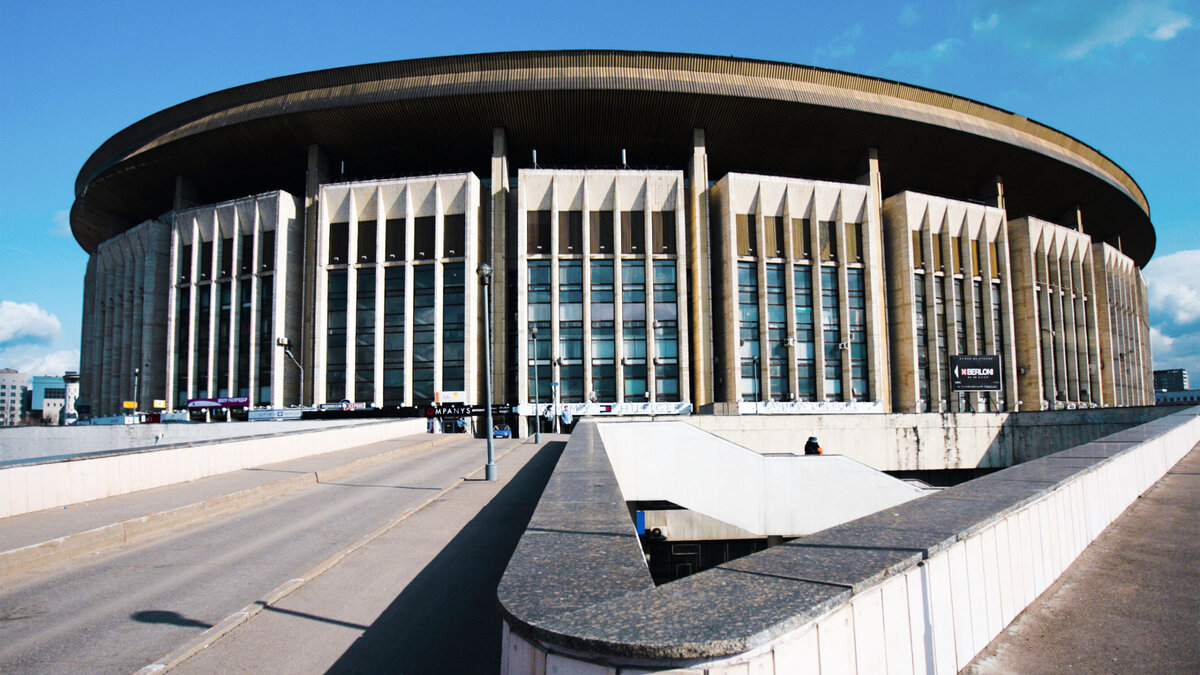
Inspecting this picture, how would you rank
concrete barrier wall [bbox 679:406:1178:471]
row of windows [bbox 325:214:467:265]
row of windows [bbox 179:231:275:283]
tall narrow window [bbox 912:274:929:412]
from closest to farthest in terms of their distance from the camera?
concrete barrier wall [bbox 679:406:1178:471] → row of windows [bbox 325:214:467:265] → row of windows [bbox 179:231:275:283] → tall narrow window [bbox 912:274:929:412]

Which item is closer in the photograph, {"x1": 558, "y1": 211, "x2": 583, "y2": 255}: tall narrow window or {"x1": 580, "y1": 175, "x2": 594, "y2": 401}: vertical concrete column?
{"x1": 580, "y1": 175, "x2": 594, "y2": 401}: vertical concrete column

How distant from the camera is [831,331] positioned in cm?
4759

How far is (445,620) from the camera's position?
6008 millimetres

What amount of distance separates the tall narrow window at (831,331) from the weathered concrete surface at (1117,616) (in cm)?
4191

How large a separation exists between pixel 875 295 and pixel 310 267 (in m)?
40.9

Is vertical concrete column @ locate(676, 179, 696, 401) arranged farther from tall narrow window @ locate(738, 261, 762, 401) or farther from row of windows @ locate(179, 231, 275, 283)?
row of windows @ locate(179, 231, 275, 283)

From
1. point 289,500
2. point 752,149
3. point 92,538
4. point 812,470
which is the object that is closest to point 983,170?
point 752,149

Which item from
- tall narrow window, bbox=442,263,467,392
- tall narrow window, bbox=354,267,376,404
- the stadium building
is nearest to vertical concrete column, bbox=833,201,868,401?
the stadium building

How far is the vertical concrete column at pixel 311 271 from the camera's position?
1837 inches

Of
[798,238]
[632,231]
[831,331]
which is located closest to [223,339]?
[632,231]

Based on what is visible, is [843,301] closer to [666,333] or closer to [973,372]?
[973,372]

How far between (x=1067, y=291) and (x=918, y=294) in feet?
63.5

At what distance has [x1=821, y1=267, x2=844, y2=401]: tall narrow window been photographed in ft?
154

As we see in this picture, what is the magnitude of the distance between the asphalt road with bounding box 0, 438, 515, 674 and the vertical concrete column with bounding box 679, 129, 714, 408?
34.6m
